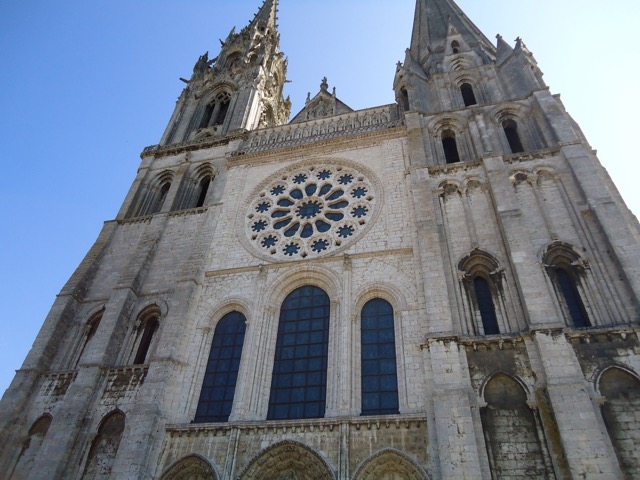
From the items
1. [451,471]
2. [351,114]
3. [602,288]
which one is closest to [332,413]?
[451,471]

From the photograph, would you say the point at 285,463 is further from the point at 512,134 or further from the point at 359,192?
the point at 512,134

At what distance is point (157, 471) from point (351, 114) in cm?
1384

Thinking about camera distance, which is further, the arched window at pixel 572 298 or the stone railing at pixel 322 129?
the stone railing at pixel 322 129

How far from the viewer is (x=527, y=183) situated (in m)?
13.3

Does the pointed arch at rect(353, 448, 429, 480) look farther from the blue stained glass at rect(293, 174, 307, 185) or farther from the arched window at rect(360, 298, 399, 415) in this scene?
the blue stained glass at rect(293, 174, 307, 185)

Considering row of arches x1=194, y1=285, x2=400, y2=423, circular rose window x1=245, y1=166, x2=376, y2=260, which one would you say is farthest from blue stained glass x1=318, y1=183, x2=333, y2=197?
row of arches x1=194, y1=285, x2=400, y2=423

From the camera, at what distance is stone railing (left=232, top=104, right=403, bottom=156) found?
17.6 m

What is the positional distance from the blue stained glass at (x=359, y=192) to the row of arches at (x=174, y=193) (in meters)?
5.59

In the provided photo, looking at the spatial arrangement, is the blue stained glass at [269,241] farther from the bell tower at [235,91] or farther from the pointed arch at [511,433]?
the pointed arch at [511,433]

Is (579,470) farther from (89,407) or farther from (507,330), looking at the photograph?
(89,407)

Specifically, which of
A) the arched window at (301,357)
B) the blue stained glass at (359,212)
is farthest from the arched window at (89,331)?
the blue stained glass at (359,212)

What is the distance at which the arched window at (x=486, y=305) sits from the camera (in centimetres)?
1091

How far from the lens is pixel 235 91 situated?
2292 cm

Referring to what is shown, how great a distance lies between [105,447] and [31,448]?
205cm
